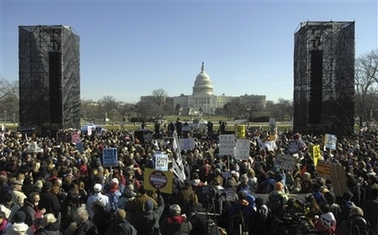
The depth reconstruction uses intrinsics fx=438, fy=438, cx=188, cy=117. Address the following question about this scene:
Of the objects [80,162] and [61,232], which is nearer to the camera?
[61,232]

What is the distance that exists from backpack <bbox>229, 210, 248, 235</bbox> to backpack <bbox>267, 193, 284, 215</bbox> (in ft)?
2.12

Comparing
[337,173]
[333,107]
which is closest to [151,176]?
[337,173]

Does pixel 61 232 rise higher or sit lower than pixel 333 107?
lower

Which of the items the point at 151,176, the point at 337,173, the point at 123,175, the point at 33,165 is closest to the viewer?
the point at 151,176

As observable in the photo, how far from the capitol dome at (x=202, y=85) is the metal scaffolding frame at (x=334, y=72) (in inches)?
5560

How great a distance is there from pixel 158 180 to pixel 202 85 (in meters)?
171

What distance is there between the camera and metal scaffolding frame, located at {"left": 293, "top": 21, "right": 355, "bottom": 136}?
32.9 m

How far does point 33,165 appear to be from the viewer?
11719 mm

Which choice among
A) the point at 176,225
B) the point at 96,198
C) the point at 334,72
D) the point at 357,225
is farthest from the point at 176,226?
the point at 334,72

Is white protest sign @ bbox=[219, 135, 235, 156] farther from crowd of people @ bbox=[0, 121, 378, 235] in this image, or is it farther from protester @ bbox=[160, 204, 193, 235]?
protester @ bbox=[160, 204, 193, 235]

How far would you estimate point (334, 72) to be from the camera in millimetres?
33562

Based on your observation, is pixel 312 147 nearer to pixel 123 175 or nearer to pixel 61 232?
pixel 123 175

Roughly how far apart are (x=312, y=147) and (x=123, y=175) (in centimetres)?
630

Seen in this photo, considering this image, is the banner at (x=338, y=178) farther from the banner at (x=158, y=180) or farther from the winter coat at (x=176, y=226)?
the winter coat at (x=176, y=226)
